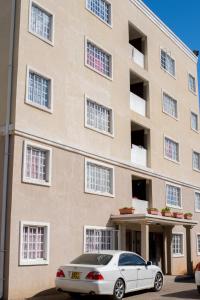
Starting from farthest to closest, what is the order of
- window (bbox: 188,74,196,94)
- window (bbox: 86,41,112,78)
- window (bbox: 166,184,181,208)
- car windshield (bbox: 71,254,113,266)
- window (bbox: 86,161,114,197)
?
window (bbox: 188,74,196,94)
window (bbox: 166,184,181,208)
window (bbox: 86,41,112,78)
window (bbox: 86,161,114,197)
car windshield (bbox: 71,254,113,266)

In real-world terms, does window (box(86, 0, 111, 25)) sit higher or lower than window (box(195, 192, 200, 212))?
higher

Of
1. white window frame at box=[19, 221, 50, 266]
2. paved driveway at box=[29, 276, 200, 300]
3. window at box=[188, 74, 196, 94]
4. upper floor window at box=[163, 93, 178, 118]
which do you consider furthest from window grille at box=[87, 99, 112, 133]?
window at box=[188, 74, 196, 94]

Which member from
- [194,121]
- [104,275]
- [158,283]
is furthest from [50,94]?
[194,121]

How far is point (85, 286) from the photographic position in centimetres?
1296

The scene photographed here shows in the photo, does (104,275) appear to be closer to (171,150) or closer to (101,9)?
(101,9)

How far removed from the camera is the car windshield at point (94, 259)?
45.2ft

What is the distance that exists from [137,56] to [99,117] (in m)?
5.78

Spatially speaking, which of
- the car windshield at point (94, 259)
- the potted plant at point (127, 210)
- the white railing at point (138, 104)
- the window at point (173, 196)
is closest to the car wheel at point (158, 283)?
the car windshield at point (94, 259)

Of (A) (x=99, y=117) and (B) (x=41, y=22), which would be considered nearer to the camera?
(B) (x=41, y=22)

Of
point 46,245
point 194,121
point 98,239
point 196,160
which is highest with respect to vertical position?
point 194,121

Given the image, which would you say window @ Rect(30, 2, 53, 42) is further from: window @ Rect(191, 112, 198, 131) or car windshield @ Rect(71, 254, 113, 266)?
window @ Rect(191, 112, 198, 131)

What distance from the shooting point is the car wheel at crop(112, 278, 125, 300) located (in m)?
13.5

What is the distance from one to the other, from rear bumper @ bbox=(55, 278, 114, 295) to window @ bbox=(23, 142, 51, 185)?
386 cm

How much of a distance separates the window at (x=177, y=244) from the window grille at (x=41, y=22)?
515 inches
